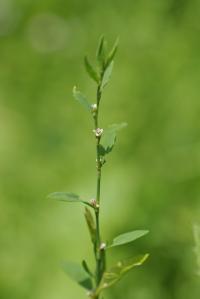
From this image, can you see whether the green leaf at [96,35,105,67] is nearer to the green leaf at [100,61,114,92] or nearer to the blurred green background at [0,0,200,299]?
the green leaf at [100,61,114,92]

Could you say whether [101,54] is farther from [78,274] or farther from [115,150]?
[115,150]

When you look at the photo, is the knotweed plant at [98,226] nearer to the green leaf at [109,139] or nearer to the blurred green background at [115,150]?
the green leaf at [109,139]

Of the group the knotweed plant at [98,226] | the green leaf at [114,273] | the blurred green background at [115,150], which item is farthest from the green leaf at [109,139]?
the blurred green background at [115,150]

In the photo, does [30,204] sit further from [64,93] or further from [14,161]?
[64,93]

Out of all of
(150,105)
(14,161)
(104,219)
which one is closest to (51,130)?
(14,161)

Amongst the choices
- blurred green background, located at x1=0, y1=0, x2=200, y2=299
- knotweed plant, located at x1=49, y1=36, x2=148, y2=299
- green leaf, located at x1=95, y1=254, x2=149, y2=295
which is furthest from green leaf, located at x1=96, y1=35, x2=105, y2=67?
blurred green background, located at x1=0, y1=0, x2=200, y2=299
